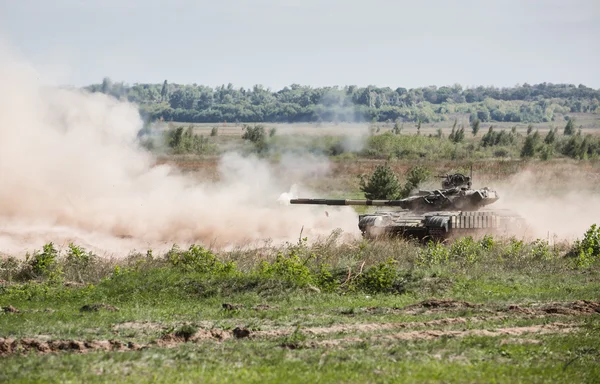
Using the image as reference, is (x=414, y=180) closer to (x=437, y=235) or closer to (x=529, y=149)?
(x=437, y=235)

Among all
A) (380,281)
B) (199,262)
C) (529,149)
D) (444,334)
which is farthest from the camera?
(529,149)

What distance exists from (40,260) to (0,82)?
17.4 metres

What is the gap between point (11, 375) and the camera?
12.3 meters

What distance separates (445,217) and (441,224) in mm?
428

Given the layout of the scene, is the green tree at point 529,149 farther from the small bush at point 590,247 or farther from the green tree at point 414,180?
the small bush at point 590,247

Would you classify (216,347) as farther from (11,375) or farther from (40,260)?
(40,260)

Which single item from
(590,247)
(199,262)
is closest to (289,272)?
(199,262)

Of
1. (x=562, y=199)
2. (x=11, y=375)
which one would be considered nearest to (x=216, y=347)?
(x=11, y=375)

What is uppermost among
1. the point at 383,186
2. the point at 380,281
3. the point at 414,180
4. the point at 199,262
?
the point at 380,281

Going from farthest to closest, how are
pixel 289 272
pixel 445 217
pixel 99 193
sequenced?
pixel 99 193, pixel 445 217, pixel 289 272

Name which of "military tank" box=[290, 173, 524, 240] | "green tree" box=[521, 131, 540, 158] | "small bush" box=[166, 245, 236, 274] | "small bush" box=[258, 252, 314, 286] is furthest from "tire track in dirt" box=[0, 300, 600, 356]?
"green tree" box=[521, 131, 540, 158]

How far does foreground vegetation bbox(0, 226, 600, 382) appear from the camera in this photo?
43.3 ft

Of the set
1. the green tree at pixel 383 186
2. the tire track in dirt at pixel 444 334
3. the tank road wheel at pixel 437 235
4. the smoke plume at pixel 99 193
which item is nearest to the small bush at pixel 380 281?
the tire track in dirt at pixel 444 334

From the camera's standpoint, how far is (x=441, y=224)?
3431cm
